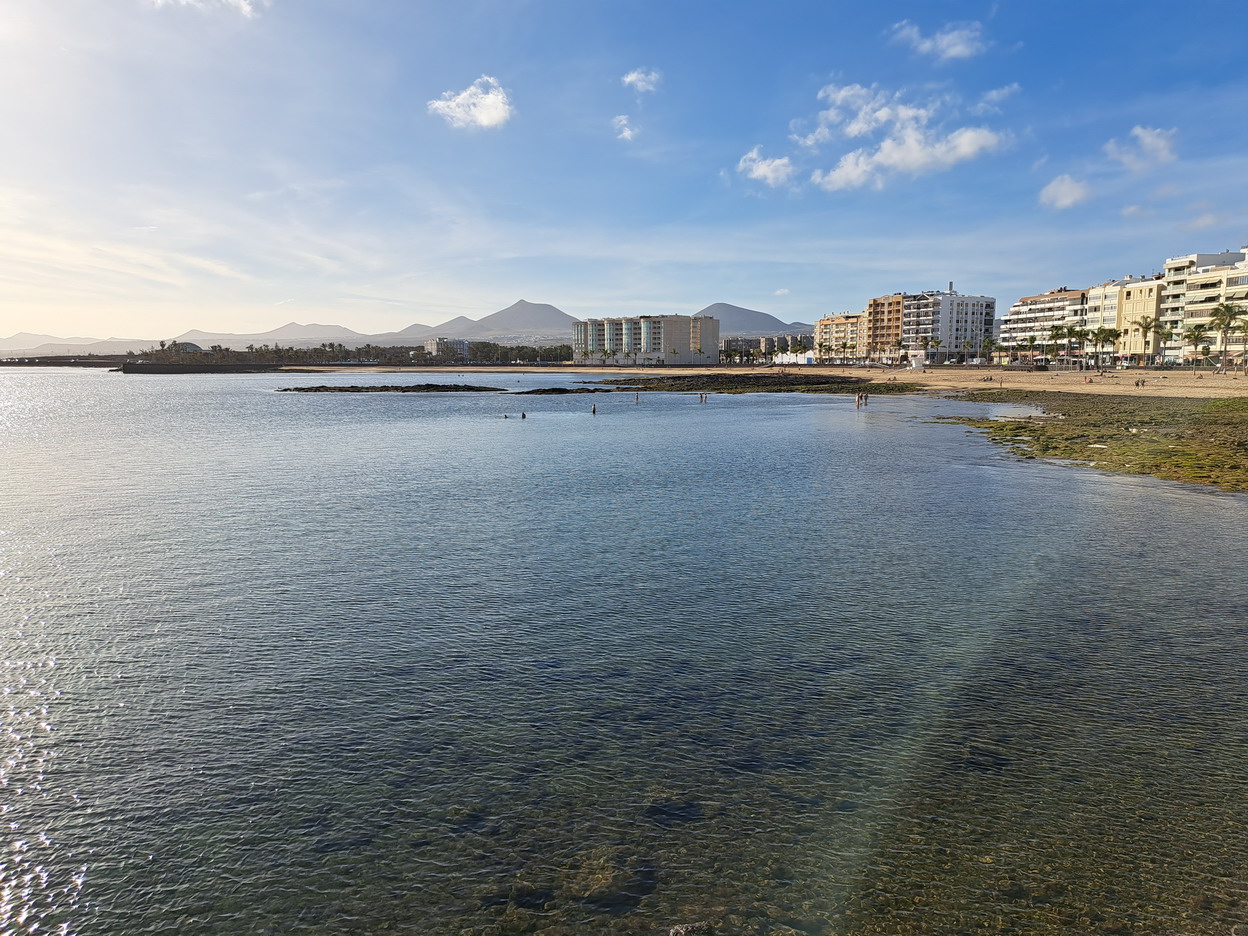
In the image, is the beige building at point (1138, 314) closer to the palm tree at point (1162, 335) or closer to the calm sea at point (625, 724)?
the palm tree at point (1162, 335)

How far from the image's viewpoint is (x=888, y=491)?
2983 cm

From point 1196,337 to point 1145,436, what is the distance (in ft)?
312

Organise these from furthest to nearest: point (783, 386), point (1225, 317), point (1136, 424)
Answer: point (783, 386), point (1225, 317), point (1136, 424)

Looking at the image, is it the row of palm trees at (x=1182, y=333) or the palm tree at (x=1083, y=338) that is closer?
the row of palm trees at (x=1182, y=333)

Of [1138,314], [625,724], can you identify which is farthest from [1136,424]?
[1138,314]

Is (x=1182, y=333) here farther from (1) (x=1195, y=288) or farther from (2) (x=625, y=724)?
(2) (x=625, y=724)

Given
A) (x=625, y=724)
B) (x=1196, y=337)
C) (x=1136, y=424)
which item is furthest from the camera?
(x=1196, y=337)

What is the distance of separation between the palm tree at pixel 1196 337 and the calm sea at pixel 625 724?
389 feet

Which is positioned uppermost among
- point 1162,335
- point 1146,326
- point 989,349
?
point 1146,326

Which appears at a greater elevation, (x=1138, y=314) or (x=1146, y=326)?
(x=1138, y=314)

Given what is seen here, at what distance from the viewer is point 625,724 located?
10.4 m

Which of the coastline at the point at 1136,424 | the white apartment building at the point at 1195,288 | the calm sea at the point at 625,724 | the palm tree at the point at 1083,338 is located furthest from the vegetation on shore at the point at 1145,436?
the palm tree at the point at 1083,338

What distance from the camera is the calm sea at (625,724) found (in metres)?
7.11

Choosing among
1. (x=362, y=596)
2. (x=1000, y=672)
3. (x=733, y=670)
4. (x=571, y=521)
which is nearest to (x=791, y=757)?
(x=733, y=670)
